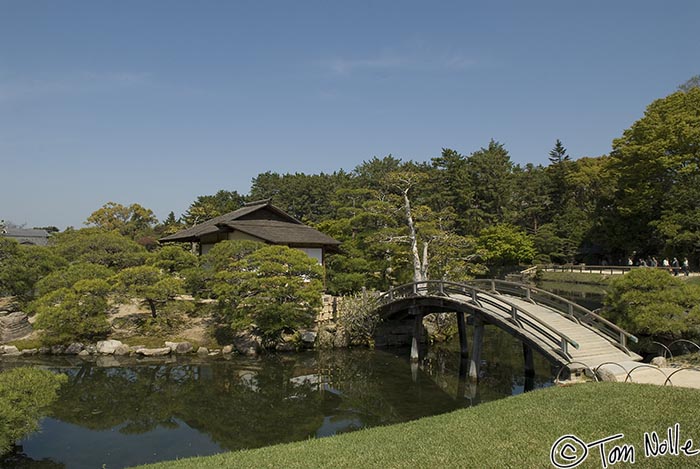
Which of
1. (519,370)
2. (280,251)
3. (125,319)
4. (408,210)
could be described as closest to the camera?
(519,370)

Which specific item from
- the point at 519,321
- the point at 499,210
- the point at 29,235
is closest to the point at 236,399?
the point at 519,321

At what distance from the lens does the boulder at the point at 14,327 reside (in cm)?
1869

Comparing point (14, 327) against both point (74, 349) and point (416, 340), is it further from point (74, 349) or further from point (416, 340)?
point (416, 340)

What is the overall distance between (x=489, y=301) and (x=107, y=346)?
579 inches

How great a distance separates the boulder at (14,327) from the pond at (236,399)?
2.91m

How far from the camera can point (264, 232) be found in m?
23.3

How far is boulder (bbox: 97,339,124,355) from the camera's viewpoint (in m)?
17.9

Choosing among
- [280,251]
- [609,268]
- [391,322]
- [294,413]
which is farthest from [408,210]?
[609,268]

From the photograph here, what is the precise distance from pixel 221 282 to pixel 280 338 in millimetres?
3437

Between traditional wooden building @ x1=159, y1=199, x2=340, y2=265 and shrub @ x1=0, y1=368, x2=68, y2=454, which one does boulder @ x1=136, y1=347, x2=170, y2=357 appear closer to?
traditional wooden building @ x1=159, y1=199, x2=340, y2=265

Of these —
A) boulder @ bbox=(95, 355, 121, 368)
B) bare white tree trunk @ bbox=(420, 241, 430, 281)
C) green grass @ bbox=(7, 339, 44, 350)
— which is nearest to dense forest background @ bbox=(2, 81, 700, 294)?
bare white tree trunk @ bbox=(420, 241, 430, 281)

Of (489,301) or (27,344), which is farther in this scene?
(27,344)

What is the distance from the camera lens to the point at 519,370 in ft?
52.7

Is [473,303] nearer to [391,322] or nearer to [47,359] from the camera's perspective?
[391,322]
